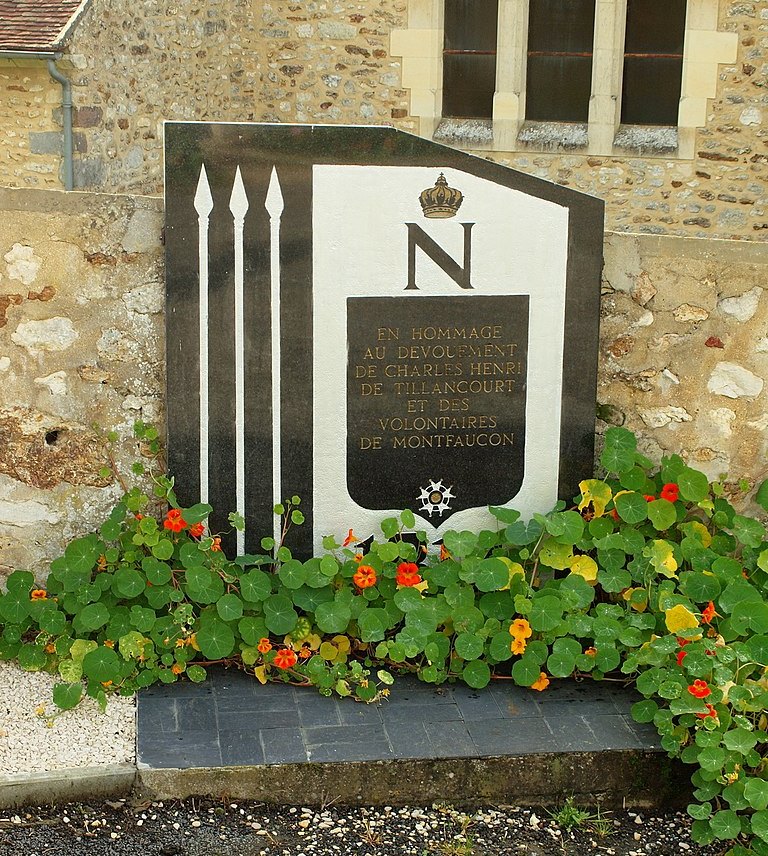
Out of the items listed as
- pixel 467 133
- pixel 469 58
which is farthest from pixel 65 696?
pixel 469 58

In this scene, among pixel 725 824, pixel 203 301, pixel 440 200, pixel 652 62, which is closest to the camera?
pixel 725 824

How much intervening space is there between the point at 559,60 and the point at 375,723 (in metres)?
7.69

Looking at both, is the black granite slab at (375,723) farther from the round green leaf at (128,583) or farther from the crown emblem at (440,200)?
the crown emblem at (440,200)

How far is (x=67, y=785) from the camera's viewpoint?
3176mm

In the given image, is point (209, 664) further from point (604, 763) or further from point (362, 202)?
point (362, 202)

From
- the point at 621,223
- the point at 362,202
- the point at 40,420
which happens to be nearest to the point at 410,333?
the point at 362,202

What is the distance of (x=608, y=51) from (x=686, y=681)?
24.5 ft

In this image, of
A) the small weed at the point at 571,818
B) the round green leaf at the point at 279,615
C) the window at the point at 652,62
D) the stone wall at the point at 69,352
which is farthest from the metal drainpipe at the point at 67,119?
the small weed at the point at 571,818

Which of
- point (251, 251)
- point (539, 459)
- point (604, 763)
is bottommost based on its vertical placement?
point (604, 763)

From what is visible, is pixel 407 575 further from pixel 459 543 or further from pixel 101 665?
pixel 101 665

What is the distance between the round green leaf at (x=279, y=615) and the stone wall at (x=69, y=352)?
70 centimetres

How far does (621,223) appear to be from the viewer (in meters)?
9.73

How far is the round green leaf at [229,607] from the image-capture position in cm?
366

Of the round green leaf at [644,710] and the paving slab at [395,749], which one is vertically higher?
the round green leaf at [644,710]
